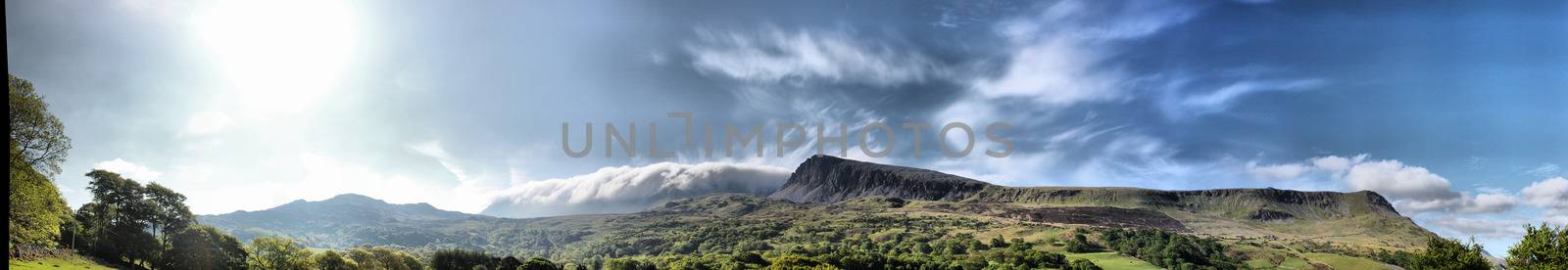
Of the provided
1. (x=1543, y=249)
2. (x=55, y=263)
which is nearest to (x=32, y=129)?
(x=55, y=263)

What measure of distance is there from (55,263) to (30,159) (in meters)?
16.6

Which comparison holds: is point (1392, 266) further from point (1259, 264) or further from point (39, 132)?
point (39, 132)

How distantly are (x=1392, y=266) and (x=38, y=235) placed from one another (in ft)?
658

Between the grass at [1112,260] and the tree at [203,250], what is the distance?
13120 cm

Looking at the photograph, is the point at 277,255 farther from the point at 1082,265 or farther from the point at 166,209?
the point at 1082,265

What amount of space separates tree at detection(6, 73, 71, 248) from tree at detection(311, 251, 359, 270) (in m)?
32.1

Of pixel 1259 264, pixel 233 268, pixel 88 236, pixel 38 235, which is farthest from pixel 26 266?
pixel 1259 264

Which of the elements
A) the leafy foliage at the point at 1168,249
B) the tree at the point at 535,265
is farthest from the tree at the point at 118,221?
the leafy foliage at the point at 1168,249

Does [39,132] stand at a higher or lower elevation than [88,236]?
higher

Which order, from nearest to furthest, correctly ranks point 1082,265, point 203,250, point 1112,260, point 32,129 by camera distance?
1. point 32,129
2. point 203,250
3. point 1082,265
4. point 1112,260

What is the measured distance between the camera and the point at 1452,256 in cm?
6850

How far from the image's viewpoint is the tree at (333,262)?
71.5 meters

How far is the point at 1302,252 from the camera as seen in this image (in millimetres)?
155125

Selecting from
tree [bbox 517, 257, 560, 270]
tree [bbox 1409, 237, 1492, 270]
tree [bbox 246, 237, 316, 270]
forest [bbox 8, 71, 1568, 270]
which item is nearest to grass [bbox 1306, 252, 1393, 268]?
forest [bbox 8, 71, 1568, 270]
